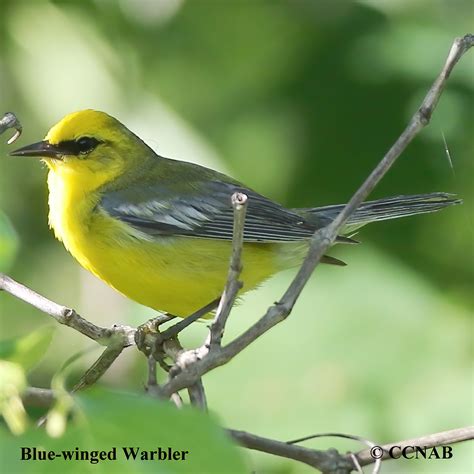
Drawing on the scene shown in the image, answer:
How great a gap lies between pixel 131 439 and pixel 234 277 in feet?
2.17

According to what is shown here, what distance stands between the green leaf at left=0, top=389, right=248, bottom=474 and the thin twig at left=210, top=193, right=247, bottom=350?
58cm

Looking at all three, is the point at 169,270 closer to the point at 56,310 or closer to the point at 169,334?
the point at 169,334

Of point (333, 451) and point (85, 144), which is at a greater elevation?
point (85, 144)

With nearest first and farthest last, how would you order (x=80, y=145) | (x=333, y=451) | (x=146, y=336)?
(x=333, y=451) → (x=146, y=336) → (x=80, y=145)

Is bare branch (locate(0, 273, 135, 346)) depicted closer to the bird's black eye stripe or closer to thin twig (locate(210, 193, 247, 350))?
thin twig (locate(210, 193, 247, 350))

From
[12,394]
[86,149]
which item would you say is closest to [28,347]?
[12,394]

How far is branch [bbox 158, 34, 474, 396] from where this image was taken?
1622 millimetres

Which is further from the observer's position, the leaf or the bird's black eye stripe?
the bird's black eye stripe

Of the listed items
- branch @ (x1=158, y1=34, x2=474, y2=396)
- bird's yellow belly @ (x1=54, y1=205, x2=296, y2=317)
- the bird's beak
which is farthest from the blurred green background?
branch @ (x1=158, y1=34, x2=474, y2=396)

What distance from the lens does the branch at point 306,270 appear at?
1.62m

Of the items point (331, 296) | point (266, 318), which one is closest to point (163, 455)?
point (266, 318)

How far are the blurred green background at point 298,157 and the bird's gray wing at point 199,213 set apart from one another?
708 mm

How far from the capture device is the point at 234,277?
68.3 inches

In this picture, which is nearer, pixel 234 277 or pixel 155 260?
pixel 234 277
